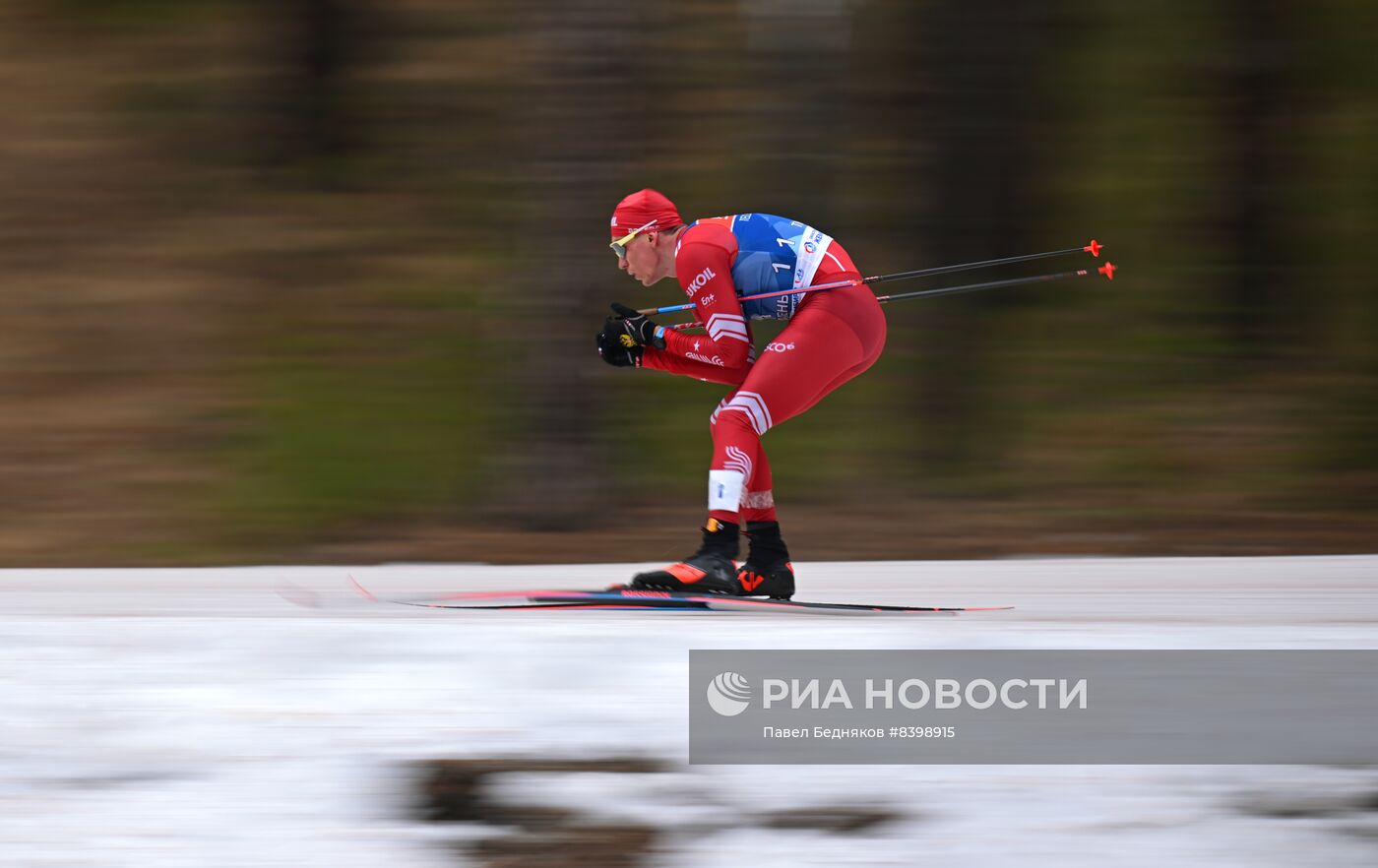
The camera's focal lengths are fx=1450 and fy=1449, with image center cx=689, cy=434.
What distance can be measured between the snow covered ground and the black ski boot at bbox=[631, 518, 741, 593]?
30.5 inches

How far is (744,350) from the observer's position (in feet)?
15.4

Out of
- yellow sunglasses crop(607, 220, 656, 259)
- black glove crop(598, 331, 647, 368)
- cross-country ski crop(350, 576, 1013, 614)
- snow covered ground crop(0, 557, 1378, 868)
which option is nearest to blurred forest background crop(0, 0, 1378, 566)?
yellow sunglasses crop(607, 220, 656, 259)

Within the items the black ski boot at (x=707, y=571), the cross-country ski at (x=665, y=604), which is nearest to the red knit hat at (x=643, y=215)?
the black ski boot at (x=707, y=571)

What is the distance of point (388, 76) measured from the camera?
1180 cm

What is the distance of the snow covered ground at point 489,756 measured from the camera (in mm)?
3217

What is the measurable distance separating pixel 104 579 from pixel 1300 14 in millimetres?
9601

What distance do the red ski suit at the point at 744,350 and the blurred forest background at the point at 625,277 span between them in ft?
9.00

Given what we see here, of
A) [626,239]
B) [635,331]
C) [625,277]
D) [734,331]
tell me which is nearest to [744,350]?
[734,331]

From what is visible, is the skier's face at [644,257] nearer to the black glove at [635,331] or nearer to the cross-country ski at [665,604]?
the black glove at [635,331]

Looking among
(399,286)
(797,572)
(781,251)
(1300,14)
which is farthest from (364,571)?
(1300,14)

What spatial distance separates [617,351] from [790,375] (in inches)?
22.3

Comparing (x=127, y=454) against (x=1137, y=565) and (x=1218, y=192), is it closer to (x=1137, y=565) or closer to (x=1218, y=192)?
(x=1137, y=565)

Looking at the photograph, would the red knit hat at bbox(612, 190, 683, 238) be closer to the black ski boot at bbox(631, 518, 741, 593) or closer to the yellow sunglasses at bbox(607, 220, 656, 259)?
the yellow sunglasses at bbox(607, 220, 656, 259)

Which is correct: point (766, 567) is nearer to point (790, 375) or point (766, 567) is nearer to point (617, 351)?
point (790, 375)
